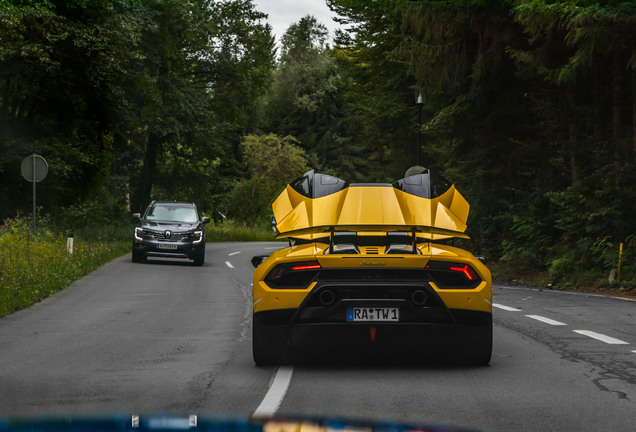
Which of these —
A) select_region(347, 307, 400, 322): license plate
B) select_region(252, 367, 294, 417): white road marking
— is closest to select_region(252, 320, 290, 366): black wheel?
select_region(252, 367, 294, 417): white road marking

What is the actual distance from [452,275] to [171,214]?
66.2 ft

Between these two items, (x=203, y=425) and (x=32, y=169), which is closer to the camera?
(x=203, y=425)

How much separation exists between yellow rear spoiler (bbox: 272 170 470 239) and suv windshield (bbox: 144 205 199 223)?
18351mm

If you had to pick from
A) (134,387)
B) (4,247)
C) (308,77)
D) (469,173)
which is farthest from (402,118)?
(308,77)

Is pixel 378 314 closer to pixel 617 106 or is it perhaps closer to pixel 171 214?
pixel 617 106

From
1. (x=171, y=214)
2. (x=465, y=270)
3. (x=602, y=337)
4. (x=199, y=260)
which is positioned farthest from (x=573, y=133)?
(x=465, y=270)

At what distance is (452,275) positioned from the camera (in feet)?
25.1

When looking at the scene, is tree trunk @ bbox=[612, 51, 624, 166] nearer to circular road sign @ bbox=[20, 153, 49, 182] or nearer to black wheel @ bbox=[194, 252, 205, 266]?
black wheel @ bbox=[194, 252, 205, 266]

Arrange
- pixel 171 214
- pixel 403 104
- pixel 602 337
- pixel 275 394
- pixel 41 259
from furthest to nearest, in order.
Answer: pixel 403 104
pixel 171 214
pixel 41 259
pixel 602 337
pixel 275 394

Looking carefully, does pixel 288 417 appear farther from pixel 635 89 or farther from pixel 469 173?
pixel 469 173

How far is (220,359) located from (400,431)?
3.71 metres

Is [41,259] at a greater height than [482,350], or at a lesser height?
lesser

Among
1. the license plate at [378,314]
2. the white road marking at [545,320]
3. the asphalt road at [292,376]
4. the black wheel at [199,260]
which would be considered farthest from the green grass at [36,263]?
the white road marking at [545,320]

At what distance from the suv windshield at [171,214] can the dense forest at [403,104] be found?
15.0ft
